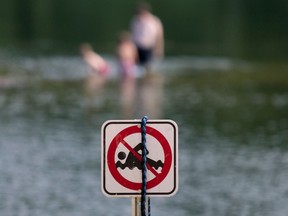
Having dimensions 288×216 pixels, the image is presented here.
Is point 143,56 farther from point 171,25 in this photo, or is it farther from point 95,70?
point 171,25

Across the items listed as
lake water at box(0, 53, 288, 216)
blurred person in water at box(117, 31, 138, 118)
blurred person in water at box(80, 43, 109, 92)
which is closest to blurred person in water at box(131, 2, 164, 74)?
blurred person in water at box(117, 31, 138, 118)

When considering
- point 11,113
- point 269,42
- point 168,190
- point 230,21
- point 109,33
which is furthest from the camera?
point 230,21

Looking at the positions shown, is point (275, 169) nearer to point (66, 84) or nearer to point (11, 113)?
point (11, 113)

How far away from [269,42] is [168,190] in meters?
33.8

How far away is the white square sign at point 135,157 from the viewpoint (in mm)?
7602

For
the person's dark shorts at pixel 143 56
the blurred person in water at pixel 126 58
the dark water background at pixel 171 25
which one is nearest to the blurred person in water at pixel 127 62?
the blurred person in water at pixel 126 58

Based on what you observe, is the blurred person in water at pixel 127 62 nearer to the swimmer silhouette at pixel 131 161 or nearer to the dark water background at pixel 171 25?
the dark water background at pixel 171 25

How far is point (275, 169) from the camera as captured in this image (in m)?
16.8

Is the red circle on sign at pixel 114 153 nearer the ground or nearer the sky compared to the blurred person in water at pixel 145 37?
nearer the ground

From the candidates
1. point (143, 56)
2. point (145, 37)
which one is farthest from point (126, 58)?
point (145, 37)

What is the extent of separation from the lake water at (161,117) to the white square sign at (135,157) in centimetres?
595

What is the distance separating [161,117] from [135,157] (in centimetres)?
1420

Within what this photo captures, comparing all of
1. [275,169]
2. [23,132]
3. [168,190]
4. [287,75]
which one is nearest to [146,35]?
[287,75]

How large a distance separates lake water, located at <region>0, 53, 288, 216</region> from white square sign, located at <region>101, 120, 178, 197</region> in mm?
5955
